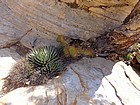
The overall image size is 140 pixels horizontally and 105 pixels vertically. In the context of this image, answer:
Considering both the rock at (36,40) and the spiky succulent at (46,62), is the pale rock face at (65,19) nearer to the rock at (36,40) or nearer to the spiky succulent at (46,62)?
the rock at (36,40)

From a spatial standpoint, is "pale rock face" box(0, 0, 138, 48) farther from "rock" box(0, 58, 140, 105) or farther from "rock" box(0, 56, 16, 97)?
"rock" box(0, 58, 140, 105)

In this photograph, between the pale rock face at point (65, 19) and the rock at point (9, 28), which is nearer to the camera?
the pale rock face at point (65, 19)

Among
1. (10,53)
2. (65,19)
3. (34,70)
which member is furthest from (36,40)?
(34,70)

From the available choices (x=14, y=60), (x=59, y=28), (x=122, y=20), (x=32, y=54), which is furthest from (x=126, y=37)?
(x=14, y=60)

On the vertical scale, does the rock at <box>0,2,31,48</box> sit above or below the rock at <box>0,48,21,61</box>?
above

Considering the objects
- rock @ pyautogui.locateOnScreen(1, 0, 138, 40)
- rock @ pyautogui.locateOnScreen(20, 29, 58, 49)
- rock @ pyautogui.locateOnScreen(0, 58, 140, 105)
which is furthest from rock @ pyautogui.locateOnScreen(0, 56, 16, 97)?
rock @ pyautogui.locateOnScreen(1, 0, 138, 40)

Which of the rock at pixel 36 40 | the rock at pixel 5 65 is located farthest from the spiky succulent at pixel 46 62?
the rock at pixel 36 40
